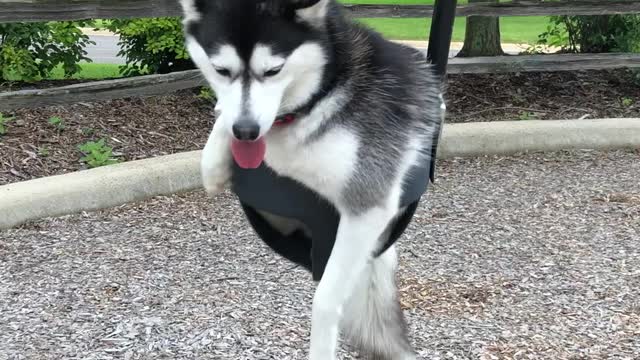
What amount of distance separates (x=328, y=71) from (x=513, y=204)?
359 cm

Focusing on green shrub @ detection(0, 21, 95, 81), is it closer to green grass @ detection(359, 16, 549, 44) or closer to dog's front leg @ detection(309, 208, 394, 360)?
dog's front leg @ detection(309, 208, 394, 360)

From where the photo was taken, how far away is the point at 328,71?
1.99 meters

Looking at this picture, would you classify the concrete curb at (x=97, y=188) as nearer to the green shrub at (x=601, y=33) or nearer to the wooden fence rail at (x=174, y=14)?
the wooden fence rail at (x=174, y=14)

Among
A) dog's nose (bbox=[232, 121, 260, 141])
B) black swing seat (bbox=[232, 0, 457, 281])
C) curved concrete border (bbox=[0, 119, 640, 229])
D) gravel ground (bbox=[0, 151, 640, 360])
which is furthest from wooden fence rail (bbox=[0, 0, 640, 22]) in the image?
dog's nose (bbox=[232, 121, 260, 141])

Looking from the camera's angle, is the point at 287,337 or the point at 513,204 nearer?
the point at 287,337

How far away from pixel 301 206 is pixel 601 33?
7.31 metres

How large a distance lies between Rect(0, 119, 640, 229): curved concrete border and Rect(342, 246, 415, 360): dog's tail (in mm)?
2759

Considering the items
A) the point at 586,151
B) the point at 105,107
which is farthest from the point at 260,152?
the point at 586,151

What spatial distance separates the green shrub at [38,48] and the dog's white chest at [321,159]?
5262 mm

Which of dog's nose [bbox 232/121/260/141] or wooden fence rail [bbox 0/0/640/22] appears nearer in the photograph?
dog's nose [bbox 232/121/260/141]

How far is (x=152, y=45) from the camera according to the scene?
6.82 meters

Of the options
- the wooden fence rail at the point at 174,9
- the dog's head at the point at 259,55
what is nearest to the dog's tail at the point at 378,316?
the dog's head at the point at 259,55

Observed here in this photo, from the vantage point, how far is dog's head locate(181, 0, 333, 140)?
72.7 inches

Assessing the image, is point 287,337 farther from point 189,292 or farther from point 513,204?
point 513,204
